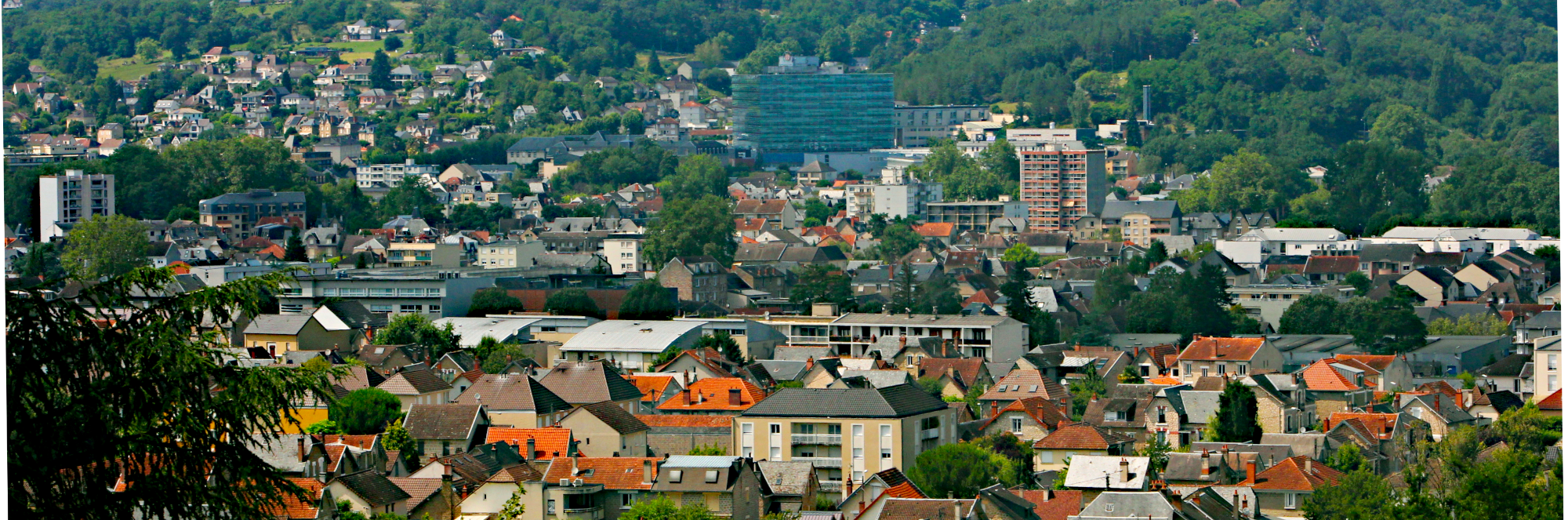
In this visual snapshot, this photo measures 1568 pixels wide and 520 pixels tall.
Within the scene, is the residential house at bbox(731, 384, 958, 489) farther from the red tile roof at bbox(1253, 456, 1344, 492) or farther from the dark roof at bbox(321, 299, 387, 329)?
the dark roof at bbox(321, 299, 387, 329)

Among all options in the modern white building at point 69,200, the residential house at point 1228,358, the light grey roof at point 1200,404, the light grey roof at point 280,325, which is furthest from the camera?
the modern white building at point 69,200

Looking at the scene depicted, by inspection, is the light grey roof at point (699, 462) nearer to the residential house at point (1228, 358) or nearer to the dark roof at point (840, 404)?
the dark roof at point (840, 404)

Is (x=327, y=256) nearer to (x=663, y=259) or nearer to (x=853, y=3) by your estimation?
(x=663, y=259)

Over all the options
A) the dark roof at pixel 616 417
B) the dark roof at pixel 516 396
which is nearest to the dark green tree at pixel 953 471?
the dark roof at pixel 616 417

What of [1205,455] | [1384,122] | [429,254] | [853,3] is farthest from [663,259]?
[853,3]

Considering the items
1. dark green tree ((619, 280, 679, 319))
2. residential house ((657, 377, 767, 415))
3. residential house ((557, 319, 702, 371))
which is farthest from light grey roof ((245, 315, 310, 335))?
residential house ((657, 377, 767, 415))

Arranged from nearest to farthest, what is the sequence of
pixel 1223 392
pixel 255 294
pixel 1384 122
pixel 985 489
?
1. pixel 255 294
2. pixel 985 489
3. pixel 1223 392
4. pixel 1384 122
